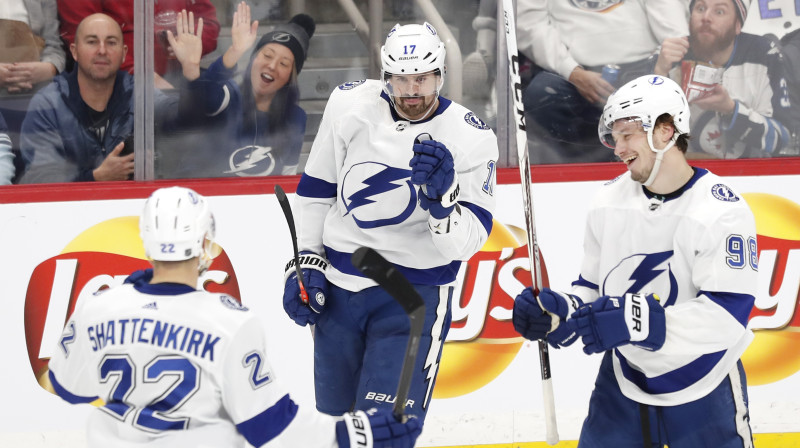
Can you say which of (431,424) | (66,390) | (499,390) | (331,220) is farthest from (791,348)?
(66,390)

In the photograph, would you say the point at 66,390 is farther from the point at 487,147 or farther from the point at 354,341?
the point at 487,147

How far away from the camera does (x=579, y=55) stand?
3990 mm

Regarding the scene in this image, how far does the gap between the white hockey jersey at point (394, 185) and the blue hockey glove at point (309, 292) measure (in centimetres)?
4

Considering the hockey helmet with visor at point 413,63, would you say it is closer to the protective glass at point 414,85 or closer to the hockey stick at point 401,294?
the protective glass at point 414,85

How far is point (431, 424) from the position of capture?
12.2 ft

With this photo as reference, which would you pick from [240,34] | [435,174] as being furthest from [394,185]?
[240,34]

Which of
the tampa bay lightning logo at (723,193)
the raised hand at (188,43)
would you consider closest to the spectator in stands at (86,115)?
the raised hand at (188,43)

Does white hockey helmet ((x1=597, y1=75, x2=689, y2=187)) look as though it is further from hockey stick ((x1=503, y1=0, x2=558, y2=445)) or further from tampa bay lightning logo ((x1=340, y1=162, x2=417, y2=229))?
tampa bay lightning logo ((x1=340, y1=162, x2=417, y2=229))

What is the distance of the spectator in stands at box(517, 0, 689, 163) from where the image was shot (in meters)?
3.96

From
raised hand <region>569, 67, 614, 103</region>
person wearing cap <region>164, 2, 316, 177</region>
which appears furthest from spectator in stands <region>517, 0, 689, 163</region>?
person wearing cap <region>164, 2, 316, 177</region>

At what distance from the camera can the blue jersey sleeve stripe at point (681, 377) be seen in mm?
2471

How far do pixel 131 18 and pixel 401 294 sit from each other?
82.7 inches

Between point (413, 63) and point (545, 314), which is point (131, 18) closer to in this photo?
point (413, 63)

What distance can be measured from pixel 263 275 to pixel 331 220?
94 centimetres
